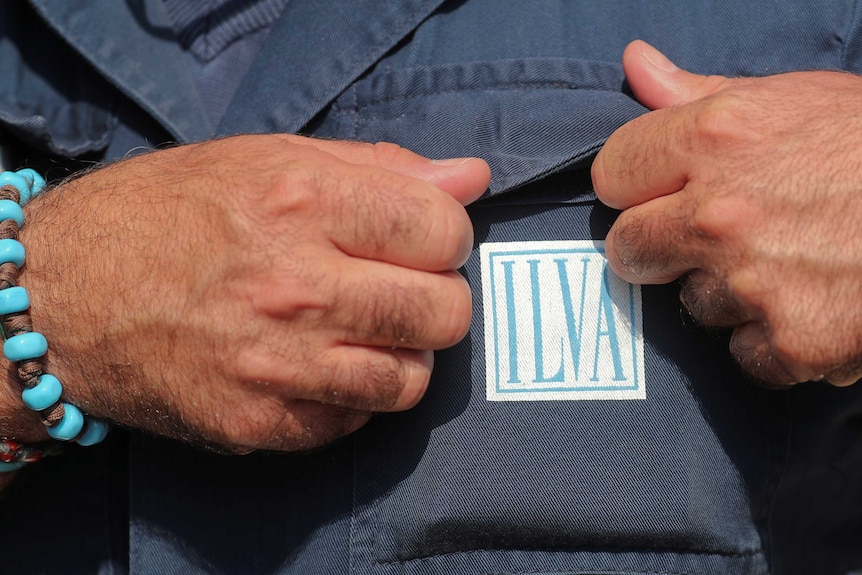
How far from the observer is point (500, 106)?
0.98 metres

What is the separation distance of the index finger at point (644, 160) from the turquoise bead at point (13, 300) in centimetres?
73

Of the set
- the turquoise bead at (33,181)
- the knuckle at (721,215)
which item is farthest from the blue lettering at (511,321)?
the turquoise bead at (33,181)

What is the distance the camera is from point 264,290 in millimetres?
813

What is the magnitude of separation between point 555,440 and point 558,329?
0.14 m

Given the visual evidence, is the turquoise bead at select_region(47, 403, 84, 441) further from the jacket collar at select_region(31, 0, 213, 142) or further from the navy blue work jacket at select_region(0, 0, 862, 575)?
the jacket collar at select_region(31, 0, 213, 142)

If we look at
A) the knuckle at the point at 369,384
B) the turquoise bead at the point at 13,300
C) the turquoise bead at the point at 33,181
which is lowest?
the knuckle at the point at 369,384

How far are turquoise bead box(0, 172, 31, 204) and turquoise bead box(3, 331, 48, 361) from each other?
24 cm

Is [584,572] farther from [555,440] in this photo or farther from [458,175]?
[458,175]

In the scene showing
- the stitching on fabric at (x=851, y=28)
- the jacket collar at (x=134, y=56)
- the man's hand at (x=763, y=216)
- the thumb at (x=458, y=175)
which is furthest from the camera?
the jacket collar at (x=134, y=56)

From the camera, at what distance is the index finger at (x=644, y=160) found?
2.71ft

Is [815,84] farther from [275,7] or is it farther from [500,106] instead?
[275,7]

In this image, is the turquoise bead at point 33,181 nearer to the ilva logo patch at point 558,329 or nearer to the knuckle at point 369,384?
the knuckle at point 369,384

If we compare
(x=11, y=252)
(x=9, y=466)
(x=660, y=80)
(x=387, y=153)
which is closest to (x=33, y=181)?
(x=11, y=252)

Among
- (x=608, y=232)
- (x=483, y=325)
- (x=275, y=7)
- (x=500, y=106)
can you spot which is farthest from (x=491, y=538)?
(x=275, y=7)
